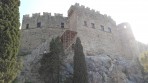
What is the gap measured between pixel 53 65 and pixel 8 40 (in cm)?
1272

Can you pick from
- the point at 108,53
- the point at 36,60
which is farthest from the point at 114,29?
the point at 36,60

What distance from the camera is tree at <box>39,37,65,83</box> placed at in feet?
89.6

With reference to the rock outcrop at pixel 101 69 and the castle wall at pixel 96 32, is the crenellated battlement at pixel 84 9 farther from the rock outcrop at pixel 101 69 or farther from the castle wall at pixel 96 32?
the rock outcrop at pixel 101 69

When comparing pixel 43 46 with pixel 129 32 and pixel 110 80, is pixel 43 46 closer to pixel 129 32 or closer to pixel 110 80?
pixel 110 80

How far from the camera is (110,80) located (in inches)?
1236

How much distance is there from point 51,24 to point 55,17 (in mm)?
1701

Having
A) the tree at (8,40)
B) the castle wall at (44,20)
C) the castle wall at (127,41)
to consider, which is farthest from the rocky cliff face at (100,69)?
the tree at (8,40)

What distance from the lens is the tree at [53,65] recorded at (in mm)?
27312

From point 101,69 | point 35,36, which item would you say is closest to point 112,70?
point 101,69

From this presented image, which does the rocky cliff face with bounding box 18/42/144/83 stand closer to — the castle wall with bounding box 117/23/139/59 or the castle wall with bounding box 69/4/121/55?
the castle wall with bounding box 69/4/121/55

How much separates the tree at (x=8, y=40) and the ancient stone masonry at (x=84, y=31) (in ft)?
64.9

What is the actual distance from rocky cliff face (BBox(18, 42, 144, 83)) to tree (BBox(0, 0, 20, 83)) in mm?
13448

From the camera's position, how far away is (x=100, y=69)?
105 ft

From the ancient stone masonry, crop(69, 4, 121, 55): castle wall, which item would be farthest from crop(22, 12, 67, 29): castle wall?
crop(69, 4, 121, 55): castle wall
